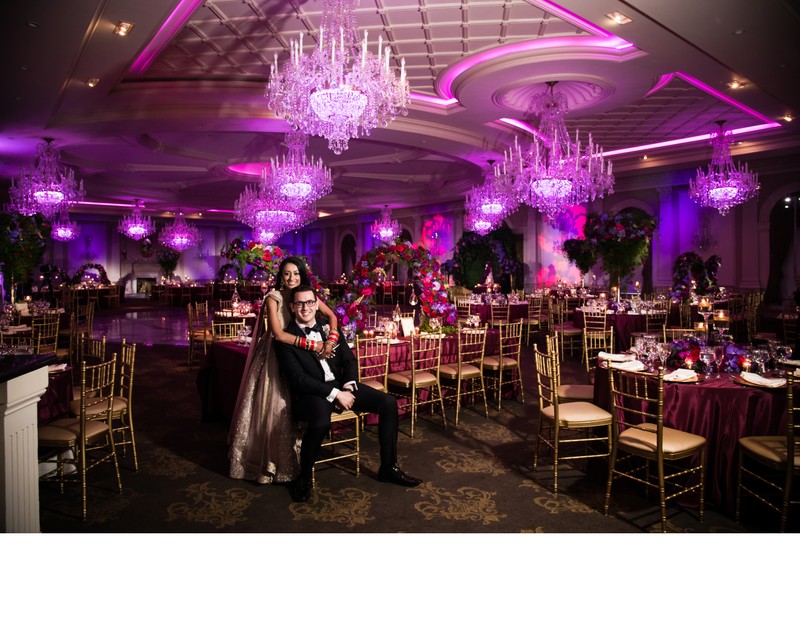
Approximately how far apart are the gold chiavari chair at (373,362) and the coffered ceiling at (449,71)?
3493mm

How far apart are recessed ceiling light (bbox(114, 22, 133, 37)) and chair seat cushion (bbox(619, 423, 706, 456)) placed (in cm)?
589

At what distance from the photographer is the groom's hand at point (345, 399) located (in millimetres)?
3977

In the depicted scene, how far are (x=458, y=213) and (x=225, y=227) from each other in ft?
41.7

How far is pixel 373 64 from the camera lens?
543cm

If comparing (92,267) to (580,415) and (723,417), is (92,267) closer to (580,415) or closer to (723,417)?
(580,415)

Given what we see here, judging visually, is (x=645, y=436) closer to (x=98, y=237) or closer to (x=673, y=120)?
(x=673, y=120)

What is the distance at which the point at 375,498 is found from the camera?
3799 millimetres

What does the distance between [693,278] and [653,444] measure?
27.2ft

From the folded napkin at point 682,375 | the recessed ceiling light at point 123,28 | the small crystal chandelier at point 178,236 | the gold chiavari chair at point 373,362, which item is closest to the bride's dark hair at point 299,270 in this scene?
the gold chiavari chair at point 373,362

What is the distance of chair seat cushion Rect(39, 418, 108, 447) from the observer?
11.8ft

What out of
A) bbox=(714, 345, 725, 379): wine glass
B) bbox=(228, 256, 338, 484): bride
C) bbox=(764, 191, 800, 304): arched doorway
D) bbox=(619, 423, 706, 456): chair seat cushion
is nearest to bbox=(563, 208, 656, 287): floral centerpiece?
A: bbox=(764, 191, 800, 304): arched doorway

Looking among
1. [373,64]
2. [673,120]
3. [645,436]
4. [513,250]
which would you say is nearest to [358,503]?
[645,436]

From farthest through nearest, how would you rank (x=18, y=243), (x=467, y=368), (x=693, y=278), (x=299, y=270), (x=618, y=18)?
(x=693, y=278) < (x=18, y=243) < (x=467, y=368) < (x=618, y=18) < (x=299, y=270)

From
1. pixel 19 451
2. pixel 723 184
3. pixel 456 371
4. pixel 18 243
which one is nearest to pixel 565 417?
pixel 456 371
